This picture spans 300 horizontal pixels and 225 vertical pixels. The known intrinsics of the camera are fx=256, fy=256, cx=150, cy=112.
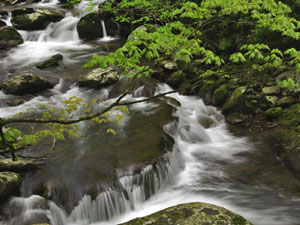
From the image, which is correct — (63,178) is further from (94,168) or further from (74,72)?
(74,72)

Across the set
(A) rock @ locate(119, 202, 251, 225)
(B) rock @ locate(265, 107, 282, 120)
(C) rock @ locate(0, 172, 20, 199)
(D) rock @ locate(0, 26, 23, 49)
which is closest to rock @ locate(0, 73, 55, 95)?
(C) rock @ locate(0, 172, 20, 199)

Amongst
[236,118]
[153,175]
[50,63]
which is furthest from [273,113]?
[50,63]

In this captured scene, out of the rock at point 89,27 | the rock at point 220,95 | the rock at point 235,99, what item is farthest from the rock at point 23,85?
the rock at point 89,27

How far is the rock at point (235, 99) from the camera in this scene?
9289mm

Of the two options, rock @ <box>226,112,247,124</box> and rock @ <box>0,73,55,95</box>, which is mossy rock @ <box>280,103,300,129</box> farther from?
rock @ <box>0,73,55,95</box>

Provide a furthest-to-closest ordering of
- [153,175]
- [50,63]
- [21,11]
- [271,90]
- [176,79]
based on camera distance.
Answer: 1. [21,11]
2. [50,63]
3. [176,79]
4. [271,90]
5. [153,175]

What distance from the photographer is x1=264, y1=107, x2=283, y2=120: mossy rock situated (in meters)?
8.59

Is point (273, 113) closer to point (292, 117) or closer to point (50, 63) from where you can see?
point (292, 117)

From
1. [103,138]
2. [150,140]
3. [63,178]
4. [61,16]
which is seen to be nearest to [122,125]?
[103,138]

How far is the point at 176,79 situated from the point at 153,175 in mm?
5821

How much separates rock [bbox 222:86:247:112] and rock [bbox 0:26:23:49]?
472 inches

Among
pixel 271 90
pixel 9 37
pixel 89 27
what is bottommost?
pixel 271 90

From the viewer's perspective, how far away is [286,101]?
28.5 ft

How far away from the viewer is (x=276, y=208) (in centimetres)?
529
